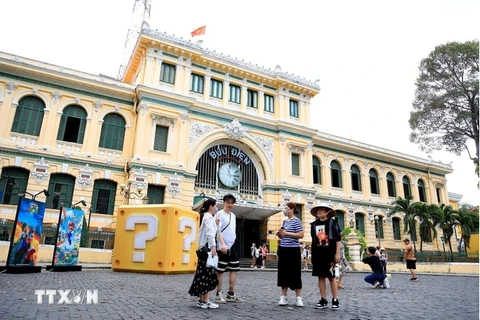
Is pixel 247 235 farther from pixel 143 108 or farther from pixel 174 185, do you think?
pixel 143 108

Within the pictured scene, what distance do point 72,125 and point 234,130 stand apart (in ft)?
32.8

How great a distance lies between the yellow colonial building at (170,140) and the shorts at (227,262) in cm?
1349

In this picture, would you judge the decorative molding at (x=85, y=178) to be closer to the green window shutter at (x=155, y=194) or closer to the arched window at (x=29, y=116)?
the arched window at (x=29, y=116)

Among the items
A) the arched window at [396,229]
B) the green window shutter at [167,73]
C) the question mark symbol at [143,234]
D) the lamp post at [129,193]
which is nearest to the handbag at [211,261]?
the question mark symbol at [143,234]

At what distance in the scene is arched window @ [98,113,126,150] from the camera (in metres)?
20.3

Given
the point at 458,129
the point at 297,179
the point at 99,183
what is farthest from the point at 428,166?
the point at 99,183

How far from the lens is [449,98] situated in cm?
2066

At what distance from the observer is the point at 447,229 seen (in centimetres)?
2961

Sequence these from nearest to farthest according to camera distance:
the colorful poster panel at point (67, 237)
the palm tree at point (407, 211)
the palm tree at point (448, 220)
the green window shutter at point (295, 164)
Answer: the colorful poster panel at point (67, 237) → the green window shutter at point (295, 164) → the palm tree at point (407, 211) → the palm tree at point (448, 220)

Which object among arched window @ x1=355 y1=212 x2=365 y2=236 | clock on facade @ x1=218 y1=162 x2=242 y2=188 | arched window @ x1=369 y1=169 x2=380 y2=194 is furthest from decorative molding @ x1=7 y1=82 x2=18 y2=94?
arched window @ x1=369 y1=169 x2=380 y2=194

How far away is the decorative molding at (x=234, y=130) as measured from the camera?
74.4 ft

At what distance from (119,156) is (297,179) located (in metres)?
12.4

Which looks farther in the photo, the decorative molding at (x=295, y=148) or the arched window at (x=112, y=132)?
the decorative molding at (x=295, y=148)

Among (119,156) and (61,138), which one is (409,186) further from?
(61,138)
